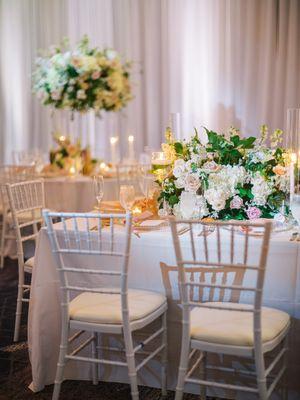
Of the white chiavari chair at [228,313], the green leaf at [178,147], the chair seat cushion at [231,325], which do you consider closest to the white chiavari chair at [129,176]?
the green leaf at [178,147]

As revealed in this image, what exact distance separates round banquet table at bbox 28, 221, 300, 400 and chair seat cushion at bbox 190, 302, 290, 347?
0.15 metres

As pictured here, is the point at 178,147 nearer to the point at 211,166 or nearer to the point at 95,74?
the point at 211,166

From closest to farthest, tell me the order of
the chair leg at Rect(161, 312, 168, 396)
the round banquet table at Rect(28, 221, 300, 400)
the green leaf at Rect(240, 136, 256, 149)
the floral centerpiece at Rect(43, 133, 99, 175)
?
the round banquet table at Rect(28, 221, 300, 400) → the chair leg at Rect(161, 312, 168, 396) → the green leaf at Rect(240, 136, 256, 149) → the floral centerpiece at Rect(43, 133, 99, 175)

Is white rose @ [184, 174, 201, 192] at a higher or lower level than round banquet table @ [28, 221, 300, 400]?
higher

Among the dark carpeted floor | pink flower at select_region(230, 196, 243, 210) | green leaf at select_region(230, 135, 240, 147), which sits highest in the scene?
green leaf at select_region(230, 135, 240, 147)

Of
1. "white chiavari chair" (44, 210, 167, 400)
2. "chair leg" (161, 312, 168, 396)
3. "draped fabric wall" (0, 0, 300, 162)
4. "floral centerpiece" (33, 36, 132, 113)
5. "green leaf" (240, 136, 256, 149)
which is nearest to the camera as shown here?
"white chiavari chair" (44, 210, 167, 400)

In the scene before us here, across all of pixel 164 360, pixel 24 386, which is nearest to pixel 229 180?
pixel 164 360

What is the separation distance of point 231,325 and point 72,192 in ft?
10.3

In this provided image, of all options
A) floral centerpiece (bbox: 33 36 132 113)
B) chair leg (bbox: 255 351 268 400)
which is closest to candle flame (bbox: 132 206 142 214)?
chair leg (bbox: 255 351 268 400)

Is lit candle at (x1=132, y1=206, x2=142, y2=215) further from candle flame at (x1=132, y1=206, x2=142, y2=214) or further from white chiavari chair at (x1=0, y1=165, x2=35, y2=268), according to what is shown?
white chiavari chair at (x1=0, y1=165, x2=35, y2=268)

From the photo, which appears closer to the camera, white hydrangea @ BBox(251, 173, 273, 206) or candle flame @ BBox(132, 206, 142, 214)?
white hydrangea @ BBox(251, 173, 273, 206)

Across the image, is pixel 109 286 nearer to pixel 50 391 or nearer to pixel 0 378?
pixel 50 391

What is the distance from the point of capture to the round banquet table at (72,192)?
530cm

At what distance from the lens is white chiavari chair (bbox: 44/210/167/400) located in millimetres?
2543
